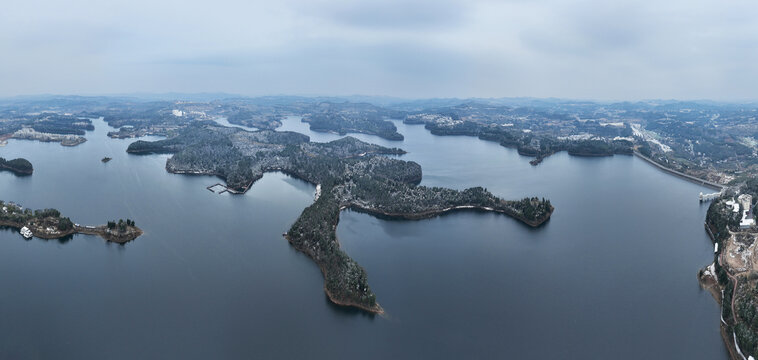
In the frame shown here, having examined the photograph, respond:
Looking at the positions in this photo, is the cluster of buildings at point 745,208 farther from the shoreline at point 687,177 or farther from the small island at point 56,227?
the small island at point 56,227

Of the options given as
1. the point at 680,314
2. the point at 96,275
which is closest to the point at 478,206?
the point at 680,314

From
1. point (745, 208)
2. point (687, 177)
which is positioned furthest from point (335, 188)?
point (687, 177)

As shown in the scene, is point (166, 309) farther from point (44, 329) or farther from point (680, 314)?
point (680, 314)

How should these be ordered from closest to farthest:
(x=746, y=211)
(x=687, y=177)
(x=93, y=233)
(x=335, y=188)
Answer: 1. (x=93, y=233)
2. (x=746, y=211)
3. (x=335, y=188)
4. (x=687, y=177)

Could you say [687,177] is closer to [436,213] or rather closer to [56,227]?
[436,213]

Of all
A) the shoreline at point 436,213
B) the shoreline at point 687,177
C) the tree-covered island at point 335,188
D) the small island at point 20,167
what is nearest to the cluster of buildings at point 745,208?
the shoreline at point 687,177

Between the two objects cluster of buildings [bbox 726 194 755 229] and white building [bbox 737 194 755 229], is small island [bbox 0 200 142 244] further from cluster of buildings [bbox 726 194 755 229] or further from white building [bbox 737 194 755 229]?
cluster of buildings [bbox 726 194 755 229]
